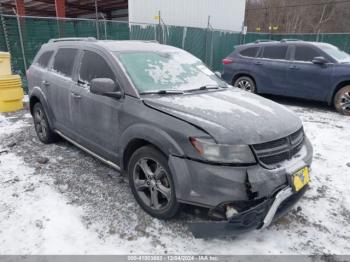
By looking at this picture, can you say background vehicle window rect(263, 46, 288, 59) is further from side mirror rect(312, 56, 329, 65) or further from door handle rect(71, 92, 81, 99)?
door handle rect(71, 92, 81, 99)

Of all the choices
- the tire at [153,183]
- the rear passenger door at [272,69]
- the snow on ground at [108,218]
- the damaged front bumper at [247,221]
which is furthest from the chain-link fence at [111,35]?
the damaged front bumper at [247,221]

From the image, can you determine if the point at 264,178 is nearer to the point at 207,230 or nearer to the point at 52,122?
the point at 207,230

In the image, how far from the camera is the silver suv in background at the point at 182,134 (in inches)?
91.6

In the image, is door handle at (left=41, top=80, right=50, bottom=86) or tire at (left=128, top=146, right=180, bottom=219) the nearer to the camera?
tire at (left=128, top=146, right=180, bottom=219)

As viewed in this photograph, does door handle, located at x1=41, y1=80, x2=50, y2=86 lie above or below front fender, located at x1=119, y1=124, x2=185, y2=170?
above

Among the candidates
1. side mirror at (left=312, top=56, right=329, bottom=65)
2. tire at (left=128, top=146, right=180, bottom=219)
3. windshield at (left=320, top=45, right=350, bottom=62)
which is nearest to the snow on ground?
tire at (left=128, top=146, right=180, bottom=219)

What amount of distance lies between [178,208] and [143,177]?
0.55 meters

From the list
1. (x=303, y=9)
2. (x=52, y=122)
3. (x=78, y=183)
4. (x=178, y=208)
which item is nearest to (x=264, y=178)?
(x=178, y=208)

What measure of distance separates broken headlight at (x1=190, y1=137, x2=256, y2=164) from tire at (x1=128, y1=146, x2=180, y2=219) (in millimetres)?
430

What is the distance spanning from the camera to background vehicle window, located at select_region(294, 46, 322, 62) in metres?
7.35

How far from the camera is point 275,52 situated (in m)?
8.05

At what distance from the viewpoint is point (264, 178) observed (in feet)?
7.59

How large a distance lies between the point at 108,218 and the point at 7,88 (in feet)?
19.0

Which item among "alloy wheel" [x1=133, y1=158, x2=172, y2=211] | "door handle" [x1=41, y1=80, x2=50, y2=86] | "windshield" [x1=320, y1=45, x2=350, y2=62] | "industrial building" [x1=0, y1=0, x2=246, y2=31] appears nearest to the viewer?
"alloy wheel" [x1=133, y1=158, x2=172, y2=211]
